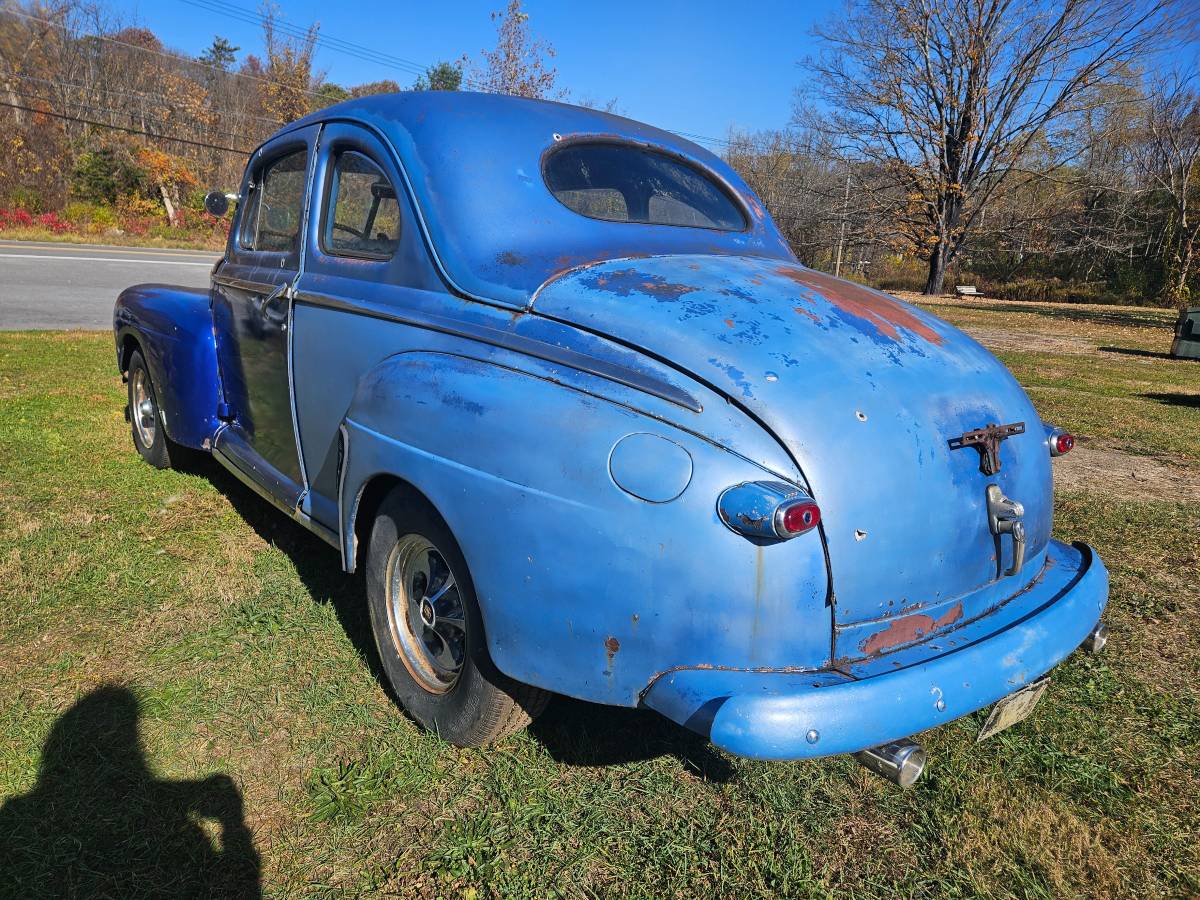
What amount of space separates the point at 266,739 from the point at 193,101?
37212 millimetres

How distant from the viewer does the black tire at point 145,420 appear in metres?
4.69

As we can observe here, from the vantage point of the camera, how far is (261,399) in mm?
3480

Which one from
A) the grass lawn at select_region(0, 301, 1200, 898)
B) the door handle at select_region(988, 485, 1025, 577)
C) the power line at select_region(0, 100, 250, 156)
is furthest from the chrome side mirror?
the power line at select_region(0, 100, 250, 156)

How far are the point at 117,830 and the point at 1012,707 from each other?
234 centimetres

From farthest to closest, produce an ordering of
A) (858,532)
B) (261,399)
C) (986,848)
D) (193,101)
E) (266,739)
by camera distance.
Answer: (193,101)
(261,399)
(266,739)
(986,848)
(858,532)

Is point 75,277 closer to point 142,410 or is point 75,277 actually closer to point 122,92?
point 142,410

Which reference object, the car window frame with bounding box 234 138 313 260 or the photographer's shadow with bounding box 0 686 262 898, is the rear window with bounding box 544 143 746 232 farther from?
the photographer's shadow with bounding box 0 686 262 898

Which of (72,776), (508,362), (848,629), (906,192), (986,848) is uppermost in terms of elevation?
(906,192)

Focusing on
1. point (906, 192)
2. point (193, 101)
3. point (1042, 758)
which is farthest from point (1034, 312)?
point (193, 101)

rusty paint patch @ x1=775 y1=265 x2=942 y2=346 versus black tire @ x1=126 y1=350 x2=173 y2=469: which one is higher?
rusty paint patch @ x1=775 y1=265 x2=942 y2=346

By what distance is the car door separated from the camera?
318 centimetres

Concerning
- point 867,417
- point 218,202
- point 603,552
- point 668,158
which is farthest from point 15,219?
point 867,417

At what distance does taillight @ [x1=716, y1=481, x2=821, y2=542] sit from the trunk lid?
0.27 feet

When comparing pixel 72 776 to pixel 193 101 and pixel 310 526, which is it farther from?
pixel 193 101
